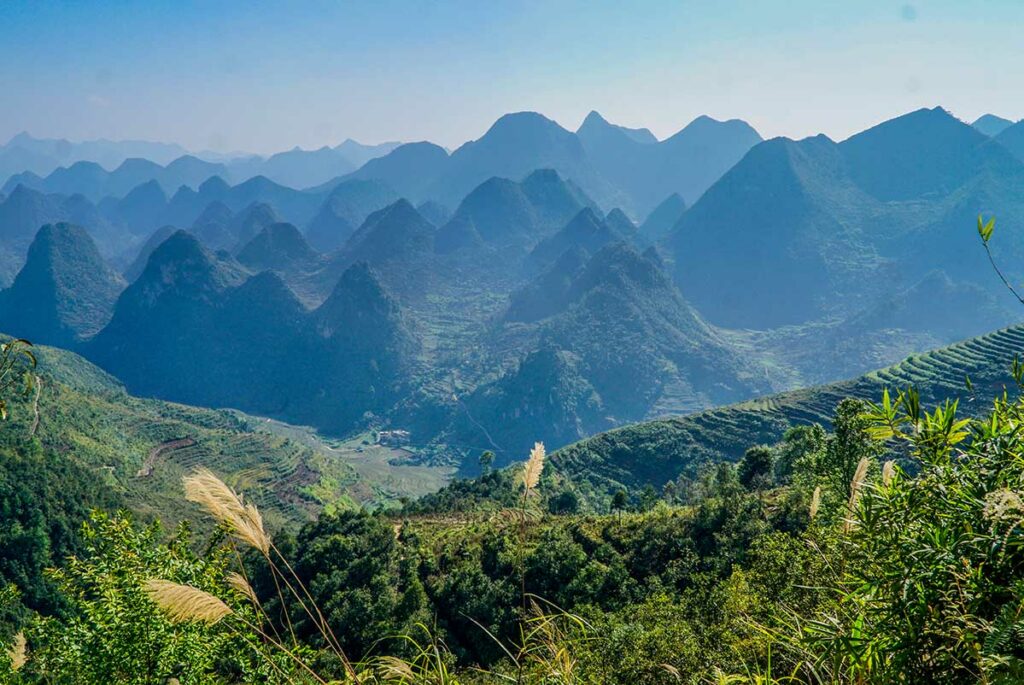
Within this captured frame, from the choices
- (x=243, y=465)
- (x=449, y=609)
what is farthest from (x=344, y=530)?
(x=243, y=465)

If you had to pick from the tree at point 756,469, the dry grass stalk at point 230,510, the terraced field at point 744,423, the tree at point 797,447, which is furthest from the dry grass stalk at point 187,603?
the terraced field at point 744,423

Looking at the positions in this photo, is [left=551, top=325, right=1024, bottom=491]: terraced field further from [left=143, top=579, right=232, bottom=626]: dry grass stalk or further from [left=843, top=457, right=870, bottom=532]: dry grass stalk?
[left=143, top=579, right=232, bottom=626]: dry grass stalk

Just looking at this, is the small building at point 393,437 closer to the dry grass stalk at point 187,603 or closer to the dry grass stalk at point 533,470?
the dry grass stalk at point 533,470

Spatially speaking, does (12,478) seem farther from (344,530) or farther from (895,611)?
(895,611)

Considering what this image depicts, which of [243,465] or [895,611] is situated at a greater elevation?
[895,611]

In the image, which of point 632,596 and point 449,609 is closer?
point 632,596

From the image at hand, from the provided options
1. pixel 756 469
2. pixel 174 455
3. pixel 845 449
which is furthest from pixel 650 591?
pixel 174 455

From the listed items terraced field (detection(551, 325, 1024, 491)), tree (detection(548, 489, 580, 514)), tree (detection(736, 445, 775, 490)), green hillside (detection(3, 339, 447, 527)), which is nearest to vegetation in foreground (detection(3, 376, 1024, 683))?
tree (detection(736, 445, 775, 490))

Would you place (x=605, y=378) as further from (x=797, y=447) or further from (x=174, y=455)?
(x=797, y=447)
